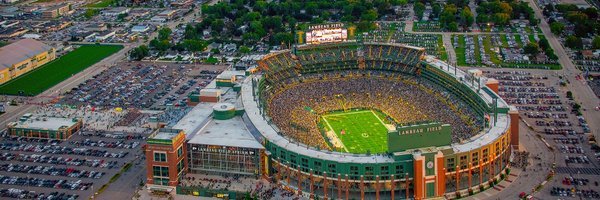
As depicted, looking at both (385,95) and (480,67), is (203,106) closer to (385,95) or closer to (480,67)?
(385,95)

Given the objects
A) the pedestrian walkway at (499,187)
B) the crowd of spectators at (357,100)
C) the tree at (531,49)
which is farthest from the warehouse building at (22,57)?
the tree at (531,49)

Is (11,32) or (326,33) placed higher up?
(326,33)

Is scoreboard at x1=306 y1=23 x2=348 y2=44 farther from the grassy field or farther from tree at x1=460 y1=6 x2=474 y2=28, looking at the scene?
tree at x1=460 y1=6 x2=474 y2=28

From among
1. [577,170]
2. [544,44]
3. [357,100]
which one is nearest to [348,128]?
[357,100]

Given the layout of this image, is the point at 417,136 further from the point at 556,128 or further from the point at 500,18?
the point at 500,18

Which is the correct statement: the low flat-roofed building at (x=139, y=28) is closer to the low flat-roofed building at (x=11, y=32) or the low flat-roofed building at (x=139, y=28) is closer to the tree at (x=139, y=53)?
the tree at (x=139, y=53)

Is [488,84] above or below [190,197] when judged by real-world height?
above

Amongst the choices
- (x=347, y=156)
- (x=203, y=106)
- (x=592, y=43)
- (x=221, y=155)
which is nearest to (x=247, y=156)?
(x=221, y=155)

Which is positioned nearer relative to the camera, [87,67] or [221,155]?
[221,155]
